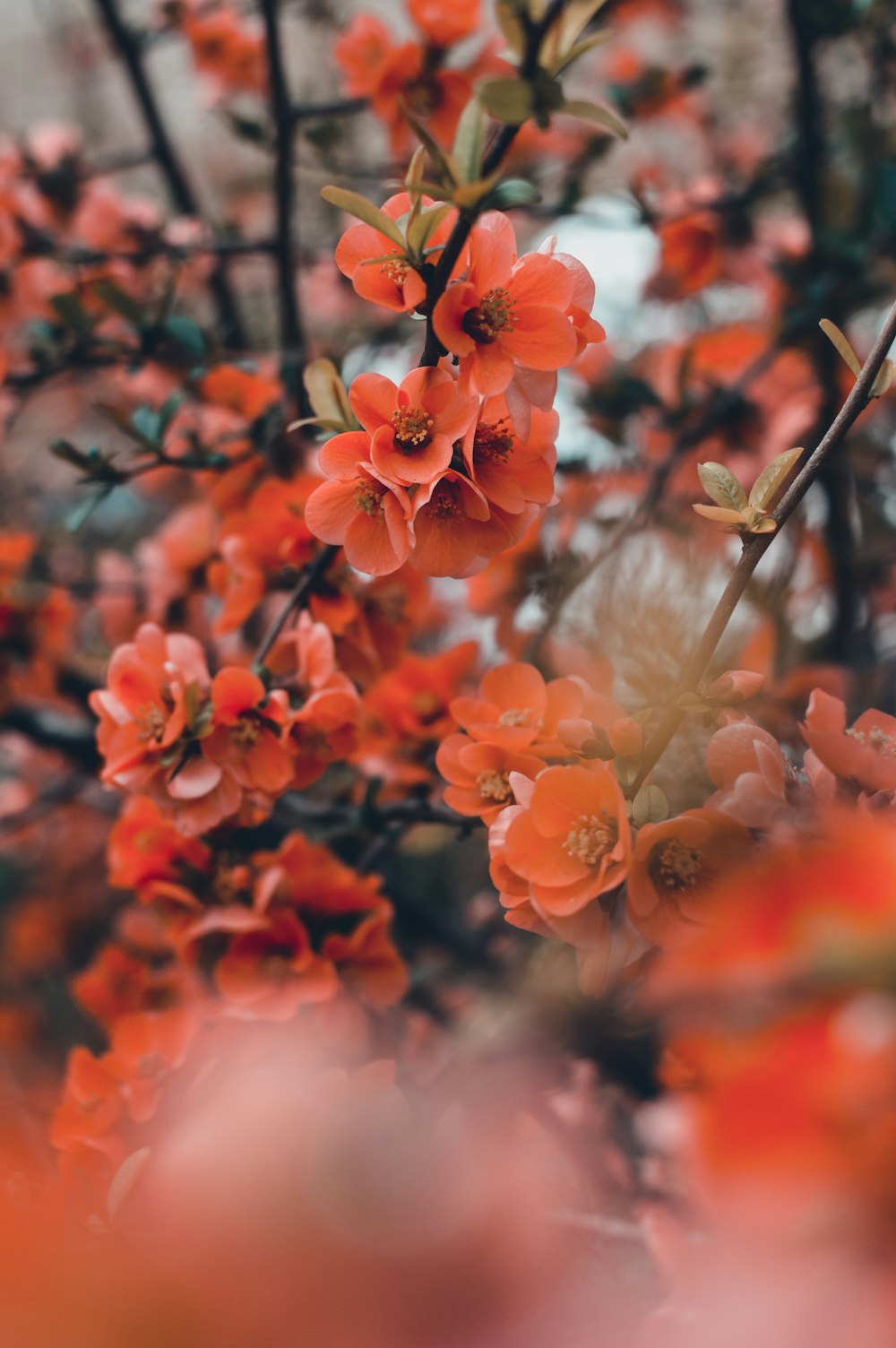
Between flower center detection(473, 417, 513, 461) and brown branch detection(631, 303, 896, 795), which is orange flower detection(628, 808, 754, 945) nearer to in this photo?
brown branch detection(631, 303, 896, 795)

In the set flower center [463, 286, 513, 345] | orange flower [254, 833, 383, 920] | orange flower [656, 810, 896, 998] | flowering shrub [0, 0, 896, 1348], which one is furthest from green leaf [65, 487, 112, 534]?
orange flower [656, 810, 896, 998]

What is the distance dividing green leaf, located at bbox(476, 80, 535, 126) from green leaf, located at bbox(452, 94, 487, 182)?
0.09 feet

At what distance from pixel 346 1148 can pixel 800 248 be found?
1.30 metres

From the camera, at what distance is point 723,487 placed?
48 cm

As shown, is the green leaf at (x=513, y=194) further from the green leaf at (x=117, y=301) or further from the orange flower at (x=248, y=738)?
the green leaf at (x=117, y=301)

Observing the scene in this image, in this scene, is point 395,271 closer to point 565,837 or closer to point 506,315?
point 506,315

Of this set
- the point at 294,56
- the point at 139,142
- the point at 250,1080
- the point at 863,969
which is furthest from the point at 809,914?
the point at 139,142

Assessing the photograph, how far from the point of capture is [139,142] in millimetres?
2840

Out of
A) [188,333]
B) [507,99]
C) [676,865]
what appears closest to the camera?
[507,99]

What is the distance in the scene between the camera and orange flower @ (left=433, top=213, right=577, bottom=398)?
0.46 m

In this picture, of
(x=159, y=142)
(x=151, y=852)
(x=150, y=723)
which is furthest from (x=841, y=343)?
(x=159, y=142)

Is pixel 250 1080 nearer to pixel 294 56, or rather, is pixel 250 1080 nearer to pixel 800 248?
pixel 800 248

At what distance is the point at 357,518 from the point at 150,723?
23 cm

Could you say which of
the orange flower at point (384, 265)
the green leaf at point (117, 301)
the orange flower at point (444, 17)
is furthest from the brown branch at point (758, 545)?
the orange flower at point (444, 17)
